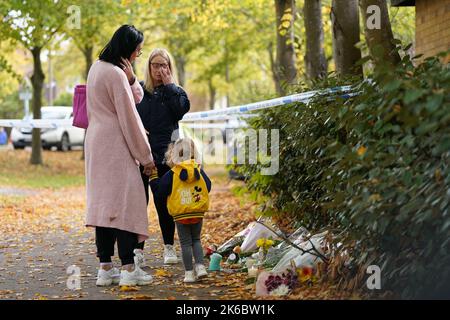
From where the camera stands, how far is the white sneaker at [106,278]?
711 centimetres

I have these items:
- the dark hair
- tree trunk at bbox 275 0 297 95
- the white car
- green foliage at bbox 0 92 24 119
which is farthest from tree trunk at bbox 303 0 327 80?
green foliage at bbox 0 92 24 119

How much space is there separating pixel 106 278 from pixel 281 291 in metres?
1.72

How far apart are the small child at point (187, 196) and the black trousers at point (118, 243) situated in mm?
452

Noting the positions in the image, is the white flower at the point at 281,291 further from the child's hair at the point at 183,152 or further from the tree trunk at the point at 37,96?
the tree trunk at the point at 37,96

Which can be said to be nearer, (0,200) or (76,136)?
(0,200)

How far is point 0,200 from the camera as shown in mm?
Answer: 17109

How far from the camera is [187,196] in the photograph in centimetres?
725

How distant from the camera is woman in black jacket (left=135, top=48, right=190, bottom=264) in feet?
26.7

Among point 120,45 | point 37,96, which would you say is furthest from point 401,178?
point 37,96

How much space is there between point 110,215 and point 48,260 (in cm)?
227

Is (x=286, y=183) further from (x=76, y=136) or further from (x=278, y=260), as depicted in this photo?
(x=76, y=136)

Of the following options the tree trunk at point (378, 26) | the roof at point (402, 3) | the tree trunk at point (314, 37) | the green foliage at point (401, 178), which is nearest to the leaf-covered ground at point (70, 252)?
the green foliage at point (401, 178)

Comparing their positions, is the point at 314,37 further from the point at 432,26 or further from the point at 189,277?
the point at 189,277
